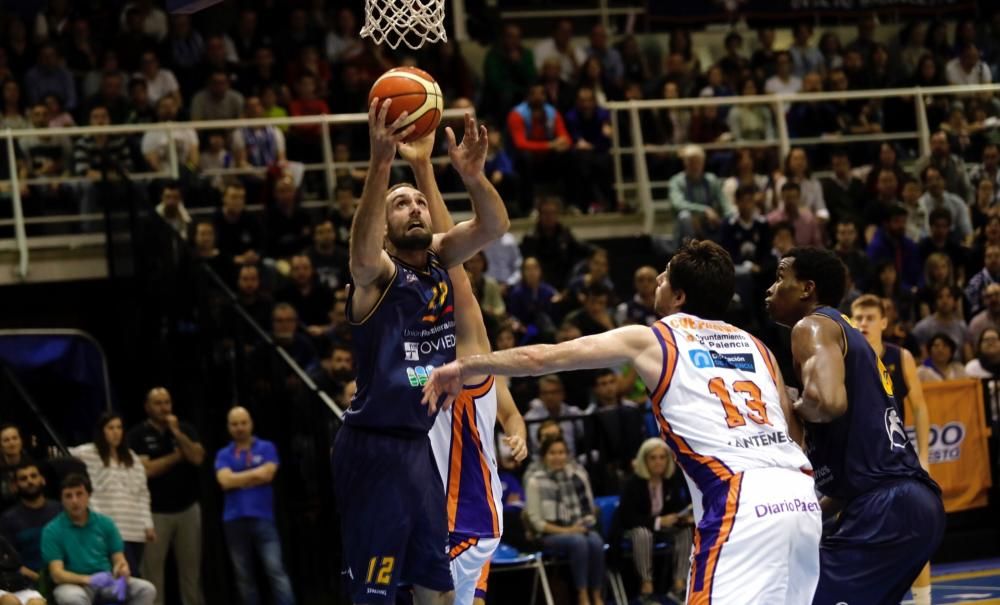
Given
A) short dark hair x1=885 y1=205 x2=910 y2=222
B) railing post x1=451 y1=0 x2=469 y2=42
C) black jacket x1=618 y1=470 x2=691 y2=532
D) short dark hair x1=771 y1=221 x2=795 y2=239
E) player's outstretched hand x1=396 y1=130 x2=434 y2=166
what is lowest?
black jacket x1=618 y1=470 x2=691 y2=532

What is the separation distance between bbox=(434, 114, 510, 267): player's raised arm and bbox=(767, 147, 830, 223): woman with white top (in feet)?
31.0

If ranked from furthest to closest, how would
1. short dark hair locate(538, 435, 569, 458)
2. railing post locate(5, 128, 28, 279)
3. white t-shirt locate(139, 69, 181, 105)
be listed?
white t-shirt locate(139, 69, 181, 105), railing post locate(5, 128, 28, 279), short dark hair locate(538, 435, 569, 458)

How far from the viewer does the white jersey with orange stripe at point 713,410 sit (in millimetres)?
6086

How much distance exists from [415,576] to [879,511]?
2.08 meters

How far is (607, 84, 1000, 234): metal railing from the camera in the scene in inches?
675

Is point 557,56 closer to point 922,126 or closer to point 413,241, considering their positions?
point 922,126

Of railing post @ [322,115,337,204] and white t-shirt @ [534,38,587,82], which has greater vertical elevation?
white t-shirt @ [534,38,587,82]

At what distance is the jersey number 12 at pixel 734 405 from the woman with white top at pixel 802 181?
34.3ft

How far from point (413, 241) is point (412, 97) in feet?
2.15

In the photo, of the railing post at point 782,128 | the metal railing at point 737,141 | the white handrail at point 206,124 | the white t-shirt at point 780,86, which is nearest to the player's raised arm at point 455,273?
the white handrail at point 206,124

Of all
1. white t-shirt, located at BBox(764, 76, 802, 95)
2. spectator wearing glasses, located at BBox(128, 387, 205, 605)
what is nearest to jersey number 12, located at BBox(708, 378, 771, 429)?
spectator wearing glasses, located at BBox(128, 387, 205, 605)

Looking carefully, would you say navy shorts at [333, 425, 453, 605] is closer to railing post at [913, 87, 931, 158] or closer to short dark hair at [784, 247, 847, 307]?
short dark hair at [784, 247, 847, 307]

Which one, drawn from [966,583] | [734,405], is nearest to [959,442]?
[966,583]

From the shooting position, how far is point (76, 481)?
11602 mm
